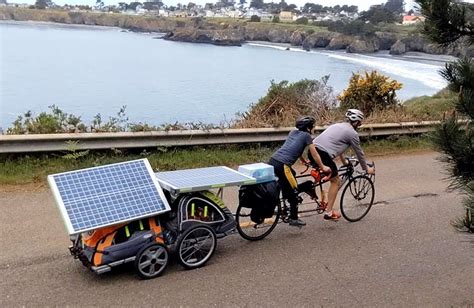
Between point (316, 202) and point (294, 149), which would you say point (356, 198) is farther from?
point (294, 149)

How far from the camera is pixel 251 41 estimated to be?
4577 inches

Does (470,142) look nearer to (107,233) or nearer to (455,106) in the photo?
(455,106)

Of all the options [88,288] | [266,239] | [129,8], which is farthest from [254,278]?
[129,8]

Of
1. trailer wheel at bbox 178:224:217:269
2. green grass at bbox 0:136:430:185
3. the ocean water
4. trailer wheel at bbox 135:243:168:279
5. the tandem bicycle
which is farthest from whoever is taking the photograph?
the ocean water

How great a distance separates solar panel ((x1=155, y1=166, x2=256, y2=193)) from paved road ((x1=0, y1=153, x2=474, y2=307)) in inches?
34.8

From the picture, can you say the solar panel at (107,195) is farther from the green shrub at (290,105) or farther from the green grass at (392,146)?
the green grass at (392,146)

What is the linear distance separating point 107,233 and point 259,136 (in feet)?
19.4

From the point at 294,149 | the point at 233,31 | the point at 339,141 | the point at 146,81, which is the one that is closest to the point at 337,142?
Result: the point at 339,141

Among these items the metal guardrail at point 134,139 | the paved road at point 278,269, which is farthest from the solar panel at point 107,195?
the metal guardrail at point 134,139

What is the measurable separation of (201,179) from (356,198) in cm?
289

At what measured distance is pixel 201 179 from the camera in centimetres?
661

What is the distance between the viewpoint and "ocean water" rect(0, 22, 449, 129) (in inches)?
1059

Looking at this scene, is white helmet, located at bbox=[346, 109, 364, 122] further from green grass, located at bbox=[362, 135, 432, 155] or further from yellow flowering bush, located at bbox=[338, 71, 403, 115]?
yellow flowering bush, located at bbox=[338, 71, 403, 115]

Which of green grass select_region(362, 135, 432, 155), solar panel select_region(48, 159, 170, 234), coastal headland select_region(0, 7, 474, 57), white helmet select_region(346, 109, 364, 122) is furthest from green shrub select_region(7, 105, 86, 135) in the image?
coastal headland select_region(0, 7, 474, 57)
